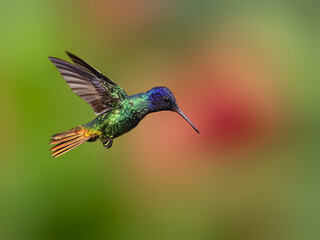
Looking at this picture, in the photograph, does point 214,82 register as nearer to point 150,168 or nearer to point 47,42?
point 150,168

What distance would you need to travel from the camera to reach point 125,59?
5.80 feet

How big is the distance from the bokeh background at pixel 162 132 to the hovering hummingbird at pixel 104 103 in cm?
105

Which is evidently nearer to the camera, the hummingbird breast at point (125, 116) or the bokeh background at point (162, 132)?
the hummingbird breast at point (125, 116)

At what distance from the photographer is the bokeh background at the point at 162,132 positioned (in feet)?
5.36

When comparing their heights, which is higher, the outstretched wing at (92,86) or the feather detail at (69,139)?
the outstretched wing at (92,86)

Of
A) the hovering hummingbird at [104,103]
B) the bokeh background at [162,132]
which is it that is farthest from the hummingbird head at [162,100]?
the bokeh background at [162,132]

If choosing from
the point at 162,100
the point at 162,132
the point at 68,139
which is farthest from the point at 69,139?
the point at 162,132

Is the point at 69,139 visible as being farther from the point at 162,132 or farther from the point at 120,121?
the point at 162,132

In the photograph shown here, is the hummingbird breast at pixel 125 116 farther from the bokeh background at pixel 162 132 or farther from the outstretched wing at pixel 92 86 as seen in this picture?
the bokeh background at pixel 162 132

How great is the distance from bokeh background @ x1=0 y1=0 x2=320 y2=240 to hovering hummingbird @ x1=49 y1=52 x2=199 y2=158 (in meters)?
1.05

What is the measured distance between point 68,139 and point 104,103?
3.2 inches

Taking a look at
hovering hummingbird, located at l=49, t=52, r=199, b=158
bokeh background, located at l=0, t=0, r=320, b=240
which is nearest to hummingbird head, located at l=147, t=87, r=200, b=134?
hovering hummingbird, located at l=49, t=52, r=199, b=158

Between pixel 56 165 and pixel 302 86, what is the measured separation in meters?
1.12

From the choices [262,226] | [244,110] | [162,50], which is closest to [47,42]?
[162,50]
